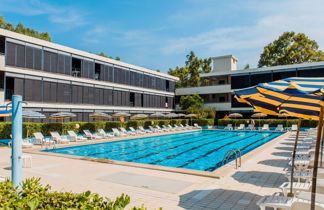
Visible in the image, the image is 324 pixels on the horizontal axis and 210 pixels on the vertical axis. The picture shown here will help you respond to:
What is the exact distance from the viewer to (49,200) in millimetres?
3441

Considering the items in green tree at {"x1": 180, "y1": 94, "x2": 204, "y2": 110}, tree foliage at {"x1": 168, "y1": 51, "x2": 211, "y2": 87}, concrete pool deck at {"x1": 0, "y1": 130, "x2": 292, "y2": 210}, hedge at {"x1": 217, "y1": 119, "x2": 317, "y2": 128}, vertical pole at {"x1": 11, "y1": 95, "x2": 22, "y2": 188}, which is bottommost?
concrete pool deck at {"x1": 0, "y1": 130, "x2": 292, "y2": 210}

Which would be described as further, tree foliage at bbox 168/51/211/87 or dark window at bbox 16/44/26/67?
tree foliage at bbox 168/51/211/87

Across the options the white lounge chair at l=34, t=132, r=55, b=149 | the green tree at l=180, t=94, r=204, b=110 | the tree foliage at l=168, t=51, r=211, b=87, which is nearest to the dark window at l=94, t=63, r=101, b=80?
the green tree at l=180, t=94, r=204, b=110

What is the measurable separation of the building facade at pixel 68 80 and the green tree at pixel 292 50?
25840 mm

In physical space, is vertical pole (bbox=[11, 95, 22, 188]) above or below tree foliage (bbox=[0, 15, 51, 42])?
below

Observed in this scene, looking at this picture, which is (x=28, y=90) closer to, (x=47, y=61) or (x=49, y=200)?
(x=47, y=61)

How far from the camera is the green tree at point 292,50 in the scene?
45594 millimetres

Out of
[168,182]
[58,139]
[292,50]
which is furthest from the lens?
[292,50]

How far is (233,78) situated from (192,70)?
62.1ft

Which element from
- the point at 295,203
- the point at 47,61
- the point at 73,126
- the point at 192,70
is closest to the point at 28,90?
the point at 47,61

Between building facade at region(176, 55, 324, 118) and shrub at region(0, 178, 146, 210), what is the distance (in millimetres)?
35559

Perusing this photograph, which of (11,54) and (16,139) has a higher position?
(11,54)

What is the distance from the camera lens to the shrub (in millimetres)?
3014

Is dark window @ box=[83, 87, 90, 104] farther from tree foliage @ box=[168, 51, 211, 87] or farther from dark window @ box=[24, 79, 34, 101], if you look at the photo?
tree foliage @ box=[168, 51, 211, 87]
